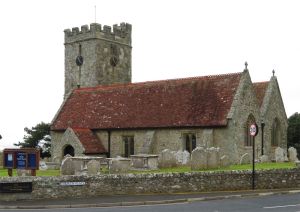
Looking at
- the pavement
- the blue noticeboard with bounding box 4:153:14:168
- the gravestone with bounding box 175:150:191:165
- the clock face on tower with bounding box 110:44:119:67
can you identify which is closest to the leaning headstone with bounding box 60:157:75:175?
the blue noticeboard with bounding box 4:153:14:168

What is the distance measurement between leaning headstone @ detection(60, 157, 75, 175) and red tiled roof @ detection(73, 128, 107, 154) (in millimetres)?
8308

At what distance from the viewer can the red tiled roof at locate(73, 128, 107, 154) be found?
1399 inches

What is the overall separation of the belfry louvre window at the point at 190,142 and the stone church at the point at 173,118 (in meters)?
0.01

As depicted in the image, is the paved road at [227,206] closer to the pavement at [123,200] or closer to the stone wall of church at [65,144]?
the pavement at [123,200]

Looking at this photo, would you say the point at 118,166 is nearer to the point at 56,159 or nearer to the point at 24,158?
the point at 24,158

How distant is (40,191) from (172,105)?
1567 centimetres

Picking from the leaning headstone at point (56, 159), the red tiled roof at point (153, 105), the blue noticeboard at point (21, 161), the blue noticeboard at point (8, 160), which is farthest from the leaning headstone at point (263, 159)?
the blue noticeboard at point (8, 160)

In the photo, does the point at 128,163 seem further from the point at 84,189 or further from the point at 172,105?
the point at 172,105

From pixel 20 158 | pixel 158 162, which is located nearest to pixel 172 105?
pixel 158 162

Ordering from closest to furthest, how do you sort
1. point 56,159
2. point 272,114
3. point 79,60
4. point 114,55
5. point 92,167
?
A: 1. point 92,167
2. point 56,159
3. point 272,114
4. point 79,60
5. point 114,55

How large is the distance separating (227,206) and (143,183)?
17.9 ft

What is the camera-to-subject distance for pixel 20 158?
24.1 m

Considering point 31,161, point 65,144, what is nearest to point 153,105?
point 65,144

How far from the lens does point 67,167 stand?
26.4 m
